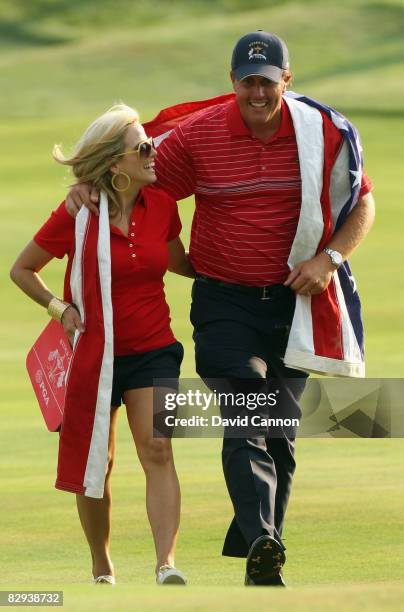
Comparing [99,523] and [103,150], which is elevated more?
[103,150]

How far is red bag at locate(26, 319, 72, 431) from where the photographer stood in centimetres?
712

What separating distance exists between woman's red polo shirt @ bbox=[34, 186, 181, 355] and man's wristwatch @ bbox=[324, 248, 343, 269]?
0.67 meters

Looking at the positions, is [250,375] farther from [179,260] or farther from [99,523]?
[99,523]

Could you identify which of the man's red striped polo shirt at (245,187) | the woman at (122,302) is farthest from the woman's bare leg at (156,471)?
the man's red striped polo shirt at (245,187)

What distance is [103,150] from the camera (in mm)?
7078

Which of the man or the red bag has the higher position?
the man

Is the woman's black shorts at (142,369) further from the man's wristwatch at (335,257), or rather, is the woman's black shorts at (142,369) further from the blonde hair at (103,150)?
the man's wristwatch at (335,257)

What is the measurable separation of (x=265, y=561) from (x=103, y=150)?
5.77 feet

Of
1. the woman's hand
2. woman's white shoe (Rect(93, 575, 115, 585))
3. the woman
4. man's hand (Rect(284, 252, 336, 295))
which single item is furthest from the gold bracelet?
woman's white shoe (Rect(93, 575, 115, 585))

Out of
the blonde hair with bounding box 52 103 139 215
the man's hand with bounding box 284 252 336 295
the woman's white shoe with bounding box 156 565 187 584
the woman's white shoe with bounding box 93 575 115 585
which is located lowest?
the woman's white shoe with bounding box 93 575 115 585

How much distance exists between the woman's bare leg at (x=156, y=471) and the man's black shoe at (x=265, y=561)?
1.63 ft

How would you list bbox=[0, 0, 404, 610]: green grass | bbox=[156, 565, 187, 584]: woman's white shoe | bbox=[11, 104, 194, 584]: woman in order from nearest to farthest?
bbox=[156, 565, 187, 584]: woman's white shoe < bbox=[11, 104, 194, 584]: woman < bbox=[0, 0, 404, 610]: green grass

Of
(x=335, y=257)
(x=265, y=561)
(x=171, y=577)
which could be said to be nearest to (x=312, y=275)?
(x=335, y=257)

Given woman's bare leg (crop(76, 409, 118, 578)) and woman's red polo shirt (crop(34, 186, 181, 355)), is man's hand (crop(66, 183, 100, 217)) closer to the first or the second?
woman's red polo shirt (crop(34, 186, 181, 355))
